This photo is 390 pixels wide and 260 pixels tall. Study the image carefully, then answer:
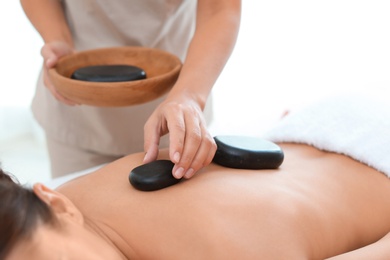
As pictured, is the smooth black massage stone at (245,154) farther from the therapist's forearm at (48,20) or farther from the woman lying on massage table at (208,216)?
the therapist's forearm at (48,20)

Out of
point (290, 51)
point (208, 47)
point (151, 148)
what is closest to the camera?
point (151, 148)

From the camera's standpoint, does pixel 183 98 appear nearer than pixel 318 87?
Yes

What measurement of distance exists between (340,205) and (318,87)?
103 centimetres

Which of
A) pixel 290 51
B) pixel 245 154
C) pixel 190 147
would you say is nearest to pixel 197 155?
pixel 190 147

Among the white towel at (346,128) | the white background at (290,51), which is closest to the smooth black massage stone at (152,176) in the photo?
the white towel at (346,128)

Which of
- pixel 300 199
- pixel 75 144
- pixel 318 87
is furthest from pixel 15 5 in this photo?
pixel 300 199

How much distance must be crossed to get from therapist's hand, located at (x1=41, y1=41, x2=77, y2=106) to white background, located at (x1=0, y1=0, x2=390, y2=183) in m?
0.58

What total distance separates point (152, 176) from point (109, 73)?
1.10 feet

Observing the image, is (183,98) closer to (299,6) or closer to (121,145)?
(121,145)

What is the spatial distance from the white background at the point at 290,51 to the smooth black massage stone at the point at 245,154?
0.58 metres

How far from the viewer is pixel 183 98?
1.19 metres

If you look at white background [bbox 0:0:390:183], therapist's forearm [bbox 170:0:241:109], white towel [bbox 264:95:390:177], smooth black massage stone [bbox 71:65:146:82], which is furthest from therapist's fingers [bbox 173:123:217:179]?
white background [bbox 0:0:390:183]

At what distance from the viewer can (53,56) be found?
1.36 metres

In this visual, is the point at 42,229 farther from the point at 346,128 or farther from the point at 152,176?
the point at 346,128
